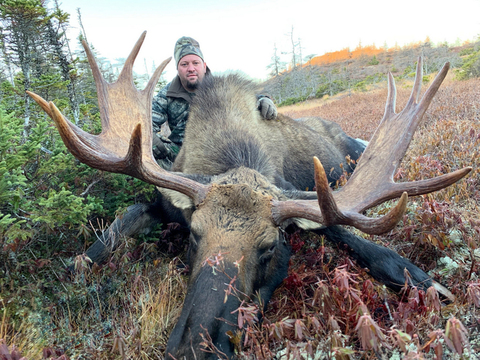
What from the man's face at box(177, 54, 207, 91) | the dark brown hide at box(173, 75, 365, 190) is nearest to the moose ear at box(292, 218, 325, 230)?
the dark brown hide at box(173, 75, 365, 190)

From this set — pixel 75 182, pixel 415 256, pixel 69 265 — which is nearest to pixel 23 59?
pixel 75 182

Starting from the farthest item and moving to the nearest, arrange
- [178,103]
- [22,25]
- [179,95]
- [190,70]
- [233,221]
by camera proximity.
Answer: [22,25]
[178,103]
[179,95]
[190,70]
[233,221]

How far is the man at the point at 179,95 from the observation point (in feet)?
17.6

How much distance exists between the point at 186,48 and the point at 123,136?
278cm

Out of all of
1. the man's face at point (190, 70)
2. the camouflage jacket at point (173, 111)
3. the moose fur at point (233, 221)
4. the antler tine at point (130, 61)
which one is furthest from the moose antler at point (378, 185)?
the camouflage jacket at point (173, 111)

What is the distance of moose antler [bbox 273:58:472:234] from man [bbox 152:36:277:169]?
2.45 m

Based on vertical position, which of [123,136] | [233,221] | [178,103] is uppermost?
[178,103]

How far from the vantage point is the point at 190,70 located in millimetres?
5340

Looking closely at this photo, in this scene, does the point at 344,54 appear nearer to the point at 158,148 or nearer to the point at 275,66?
the point at 275,66

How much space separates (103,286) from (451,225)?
331cm

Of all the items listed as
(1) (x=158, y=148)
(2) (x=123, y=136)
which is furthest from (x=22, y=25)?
(2) (x=123, y=136)

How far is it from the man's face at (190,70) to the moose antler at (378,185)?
10.4 feet

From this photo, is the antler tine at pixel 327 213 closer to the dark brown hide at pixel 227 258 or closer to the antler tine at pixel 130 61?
the dark brown hide at pixel 227 258

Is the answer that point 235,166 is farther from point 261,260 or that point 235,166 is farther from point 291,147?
point 291,147
